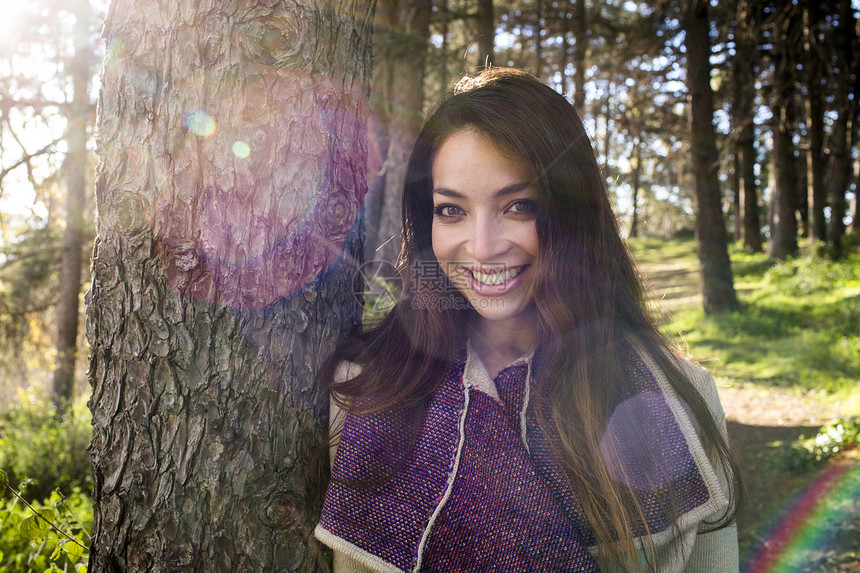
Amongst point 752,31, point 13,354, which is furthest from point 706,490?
point 13,354

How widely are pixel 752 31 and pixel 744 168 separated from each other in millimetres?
8404

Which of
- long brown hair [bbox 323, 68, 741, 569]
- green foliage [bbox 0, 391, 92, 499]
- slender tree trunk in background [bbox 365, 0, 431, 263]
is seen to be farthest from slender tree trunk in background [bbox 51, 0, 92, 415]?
long brown hair [bbox 323, 68, 741, 569]

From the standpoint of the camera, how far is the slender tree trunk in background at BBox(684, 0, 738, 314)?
25.3ft

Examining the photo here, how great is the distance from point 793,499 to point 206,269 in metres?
4.12

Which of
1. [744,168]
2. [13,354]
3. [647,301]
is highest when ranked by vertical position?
[744,168]

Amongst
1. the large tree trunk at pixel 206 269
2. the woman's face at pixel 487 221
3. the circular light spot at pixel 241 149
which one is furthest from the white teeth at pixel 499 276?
the circular light spot at pixel 241 149

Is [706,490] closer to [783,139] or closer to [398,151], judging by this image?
[398,151]

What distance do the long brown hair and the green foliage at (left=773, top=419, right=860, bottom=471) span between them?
2924 mm

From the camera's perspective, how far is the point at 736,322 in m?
7.64

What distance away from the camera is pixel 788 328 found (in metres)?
7.60

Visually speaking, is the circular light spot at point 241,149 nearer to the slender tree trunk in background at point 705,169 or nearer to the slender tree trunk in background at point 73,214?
the slender tree trunk in background at point 73,214

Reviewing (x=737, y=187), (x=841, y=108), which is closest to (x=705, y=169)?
(x=841, y=108)

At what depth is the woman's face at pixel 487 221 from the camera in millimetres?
1704

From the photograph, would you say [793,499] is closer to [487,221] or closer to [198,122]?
[487,221]
